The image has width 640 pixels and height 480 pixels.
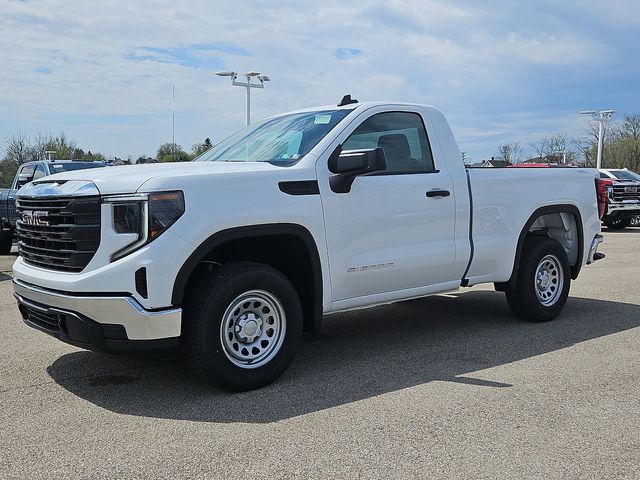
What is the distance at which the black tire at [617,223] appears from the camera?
20511 mm

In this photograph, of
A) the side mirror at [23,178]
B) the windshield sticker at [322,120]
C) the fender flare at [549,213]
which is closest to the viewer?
the windshield sticker at [322,120]

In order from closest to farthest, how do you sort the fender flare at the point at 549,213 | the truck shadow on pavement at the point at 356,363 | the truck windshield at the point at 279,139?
1. the truck shadow on pavement at the point at 356,363
2. the truck windshield at the point at 279,139
3. the fender flare at the point at 549,213

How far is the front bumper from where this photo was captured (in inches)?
164

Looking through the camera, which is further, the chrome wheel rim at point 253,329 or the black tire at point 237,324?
the chrome wheel rim at point 253,329

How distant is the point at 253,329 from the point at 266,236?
674 mm

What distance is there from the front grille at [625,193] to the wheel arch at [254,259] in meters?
17.2

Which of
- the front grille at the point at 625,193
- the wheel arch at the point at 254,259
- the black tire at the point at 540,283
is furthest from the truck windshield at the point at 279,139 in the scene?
the front grille at the point at 625,193

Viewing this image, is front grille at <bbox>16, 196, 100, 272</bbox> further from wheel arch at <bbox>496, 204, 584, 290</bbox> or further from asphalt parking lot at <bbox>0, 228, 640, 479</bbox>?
wheel arch at <bbox>496, 204, 584, 290</bbox>

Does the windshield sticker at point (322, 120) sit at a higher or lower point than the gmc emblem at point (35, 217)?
higher

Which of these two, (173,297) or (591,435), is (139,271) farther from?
(591,435)

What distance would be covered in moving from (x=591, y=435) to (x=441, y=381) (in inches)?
47.5

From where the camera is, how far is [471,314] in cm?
741

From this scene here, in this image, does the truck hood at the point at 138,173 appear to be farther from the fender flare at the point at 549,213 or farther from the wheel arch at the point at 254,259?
the fender flare at the point at 549,213

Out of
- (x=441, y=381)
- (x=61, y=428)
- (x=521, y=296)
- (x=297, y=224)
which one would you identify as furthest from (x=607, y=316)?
(x=61, y=428)
